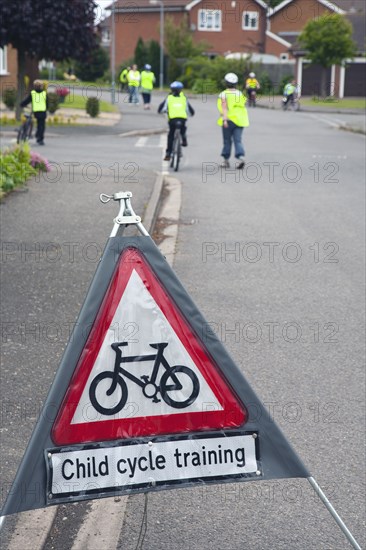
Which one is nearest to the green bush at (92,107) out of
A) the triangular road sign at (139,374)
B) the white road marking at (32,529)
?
the white road marking at (32,529)

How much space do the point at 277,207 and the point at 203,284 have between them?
5.64 metres

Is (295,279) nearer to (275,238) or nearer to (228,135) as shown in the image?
(275,238)

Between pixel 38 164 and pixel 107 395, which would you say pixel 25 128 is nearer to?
pixel 38 164

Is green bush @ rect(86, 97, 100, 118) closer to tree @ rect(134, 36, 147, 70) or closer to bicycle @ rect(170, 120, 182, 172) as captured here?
bicycle @ rect(170, 120, 182, 172)

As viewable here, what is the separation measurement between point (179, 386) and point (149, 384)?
0.37 ft

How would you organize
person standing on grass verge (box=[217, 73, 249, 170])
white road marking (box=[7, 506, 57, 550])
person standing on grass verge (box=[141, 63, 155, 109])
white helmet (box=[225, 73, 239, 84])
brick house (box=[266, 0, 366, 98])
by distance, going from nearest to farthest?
white road marking (box=[7, 506, 57, 550]) → white helmet (box=[225, 73, 239, 84]) → person standing on grass verge (box=[217, 73, 249, 170]) → person standing on grass verge (box=[141, 63, 155, 109]) → brick house (box=[266, 0, 366, 98])

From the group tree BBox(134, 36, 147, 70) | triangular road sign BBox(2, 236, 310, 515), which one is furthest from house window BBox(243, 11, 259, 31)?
triangular road sign BBox(2, 236, 310, 515)

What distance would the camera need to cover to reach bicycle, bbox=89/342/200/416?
362 centimetres

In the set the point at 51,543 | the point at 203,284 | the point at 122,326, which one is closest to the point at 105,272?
the point at 122,326

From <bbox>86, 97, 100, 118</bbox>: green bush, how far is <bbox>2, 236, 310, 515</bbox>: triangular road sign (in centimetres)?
3175

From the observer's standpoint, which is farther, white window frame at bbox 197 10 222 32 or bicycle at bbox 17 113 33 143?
white window frame at bbox 197 10 222 32

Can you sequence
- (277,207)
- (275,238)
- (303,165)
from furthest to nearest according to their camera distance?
1. (303,165)
2. (277,207)
3. (275,238)

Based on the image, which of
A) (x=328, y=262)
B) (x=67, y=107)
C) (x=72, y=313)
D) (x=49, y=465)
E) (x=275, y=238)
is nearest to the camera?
(x=49, y=465)

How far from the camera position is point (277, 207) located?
587 inches
